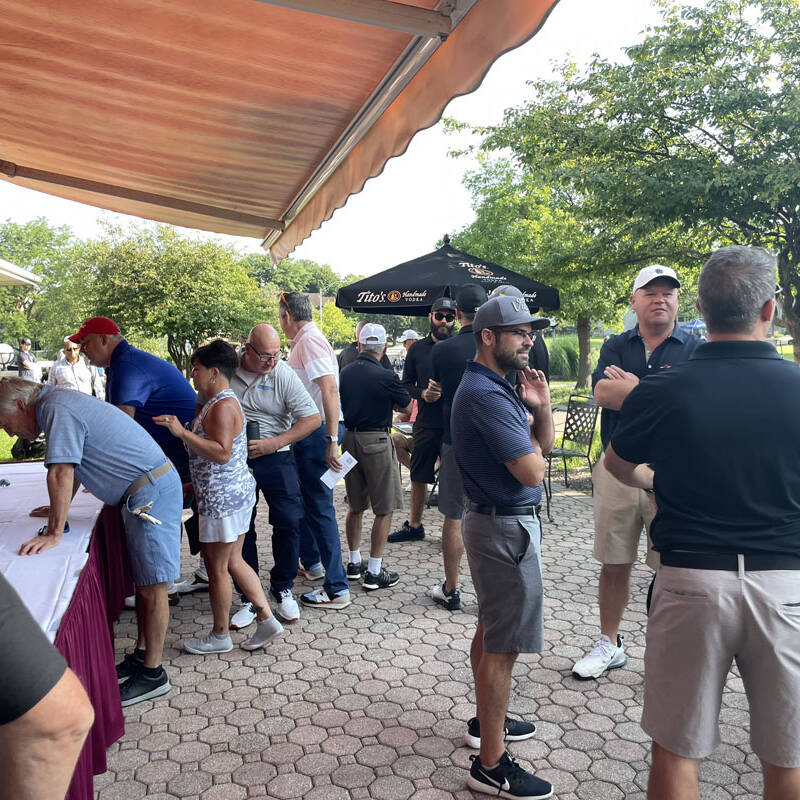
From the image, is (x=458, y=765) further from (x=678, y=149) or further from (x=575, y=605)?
(x=678, y=149)

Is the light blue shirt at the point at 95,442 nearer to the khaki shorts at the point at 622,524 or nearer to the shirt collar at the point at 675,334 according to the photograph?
the khaki shorts at the point at 622,524

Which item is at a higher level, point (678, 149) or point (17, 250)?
point (17, 250)

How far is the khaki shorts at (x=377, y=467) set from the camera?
5.27 meters

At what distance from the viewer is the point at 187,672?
13.1 feet

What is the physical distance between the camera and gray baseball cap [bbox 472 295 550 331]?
2768mm

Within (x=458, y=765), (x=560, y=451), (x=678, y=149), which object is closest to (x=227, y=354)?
(x=458, y=765)

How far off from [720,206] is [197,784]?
37.5 ft

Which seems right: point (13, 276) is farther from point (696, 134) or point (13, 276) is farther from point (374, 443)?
point (696, 134)

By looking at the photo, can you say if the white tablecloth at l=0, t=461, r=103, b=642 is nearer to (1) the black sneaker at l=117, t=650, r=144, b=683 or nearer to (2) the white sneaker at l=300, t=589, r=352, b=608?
(1) the black sneaker at l=117, t=650, r=144, b=683

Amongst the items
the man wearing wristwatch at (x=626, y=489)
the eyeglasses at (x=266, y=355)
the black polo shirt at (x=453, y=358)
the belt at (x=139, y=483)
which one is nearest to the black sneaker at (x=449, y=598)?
the man wearing wristwatch at (x=626, y=489)

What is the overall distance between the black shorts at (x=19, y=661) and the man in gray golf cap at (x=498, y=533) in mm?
1891

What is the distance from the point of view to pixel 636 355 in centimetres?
371

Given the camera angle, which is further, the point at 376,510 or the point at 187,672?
the point at 376,510

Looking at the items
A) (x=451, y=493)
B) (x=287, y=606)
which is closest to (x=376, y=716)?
(x=287, y=606)
